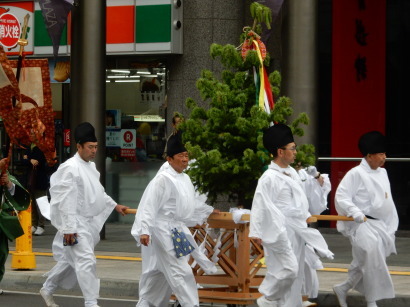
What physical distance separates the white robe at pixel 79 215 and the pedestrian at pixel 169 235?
2.30ft

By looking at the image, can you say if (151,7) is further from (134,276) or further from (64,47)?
(134,276)

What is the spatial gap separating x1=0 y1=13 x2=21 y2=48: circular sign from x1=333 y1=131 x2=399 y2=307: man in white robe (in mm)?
10883

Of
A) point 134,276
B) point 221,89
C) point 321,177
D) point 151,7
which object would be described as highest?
point 151,7

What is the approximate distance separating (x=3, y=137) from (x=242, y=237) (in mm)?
11699

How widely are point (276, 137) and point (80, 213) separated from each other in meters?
2.28

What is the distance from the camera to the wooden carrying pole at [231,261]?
11.0 metres

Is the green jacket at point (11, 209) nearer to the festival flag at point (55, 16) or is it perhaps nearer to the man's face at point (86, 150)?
the man's face at point (86, 150)

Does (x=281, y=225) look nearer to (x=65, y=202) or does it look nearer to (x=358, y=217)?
(x=358, y=217)

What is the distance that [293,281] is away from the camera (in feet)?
33.1

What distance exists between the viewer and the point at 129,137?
2089 cm

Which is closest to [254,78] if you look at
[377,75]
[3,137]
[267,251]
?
[267,251]

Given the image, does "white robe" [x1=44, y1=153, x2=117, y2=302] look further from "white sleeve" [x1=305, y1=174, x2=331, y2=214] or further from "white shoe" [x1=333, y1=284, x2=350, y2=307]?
"white shoe" [x1=333, y1=284, x2=350, y2=307]

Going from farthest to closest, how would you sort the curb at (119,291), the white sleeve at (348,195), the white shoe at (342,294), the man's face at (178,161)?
1. the curb at (119,291)
2. the white shoe at (342,294)
3. the white sleeve at (348,195)
4. the man's face at (178,161)

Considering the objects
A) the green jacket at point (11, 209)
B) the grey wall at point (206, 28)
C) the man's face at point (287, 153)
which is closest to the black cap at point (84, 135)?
the green jacket at point (11, 209)
